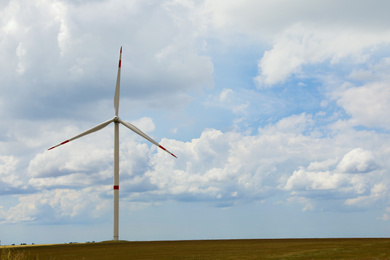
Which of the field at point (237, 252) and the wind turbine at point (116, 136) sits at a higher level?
the wind turbine at point (116, 136)

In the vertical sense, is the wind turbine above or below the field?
above

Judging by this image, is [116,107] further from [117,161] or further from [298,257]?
[298,257]

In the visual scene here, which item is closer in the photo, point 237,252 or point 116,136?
point 237,252

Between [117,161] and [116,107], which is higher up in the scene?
[116,107]

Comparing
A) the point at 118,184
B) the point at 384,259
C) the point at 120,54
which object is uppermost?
the point at 120,54

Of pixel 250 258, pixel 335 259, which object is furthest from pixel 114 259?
pixel 335 259

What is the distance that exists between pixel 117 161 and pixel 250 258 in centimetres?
6489

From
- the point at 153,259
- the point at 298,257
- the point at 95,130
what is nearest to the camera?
the point at 298,257

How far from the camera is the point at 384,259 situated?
48.2 m

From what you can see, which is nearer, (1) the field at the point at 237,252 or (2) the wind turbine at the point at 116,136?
(1) the field at the point at 237,252

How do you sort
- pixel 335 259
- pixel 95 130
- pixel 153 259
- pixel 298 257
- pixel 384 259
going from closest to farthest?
pixel 384 259 < pixel 335 259 < pixel 298 257 < pixel 153 259 < pixel 95 130

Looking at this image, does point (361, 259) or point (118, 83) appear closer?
point (361, 259)

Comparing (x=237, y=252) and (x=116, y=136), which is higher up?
(x=116, y=136)

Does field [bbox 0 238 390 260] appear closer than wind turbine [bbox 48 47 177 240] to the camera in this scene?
Yes
